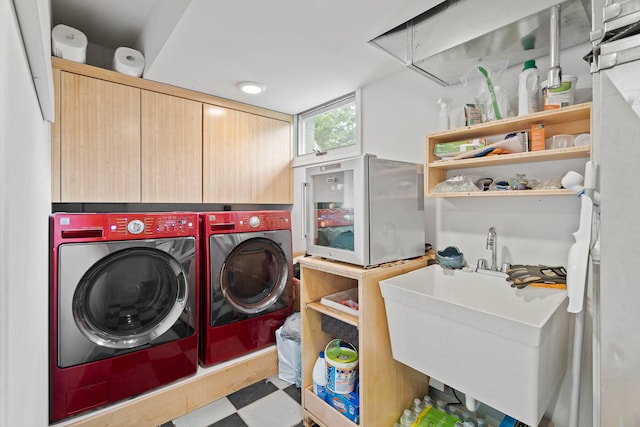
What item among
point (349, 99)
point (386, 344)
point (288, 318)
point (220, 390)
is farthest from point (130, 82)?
point (386, 344)

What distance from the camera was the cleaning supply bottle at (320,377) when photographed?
161 centimetres

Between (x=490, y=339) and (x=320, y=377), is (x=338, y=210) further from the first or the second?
(x=320, y=377)

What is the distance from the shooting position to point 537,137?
122 centimetres

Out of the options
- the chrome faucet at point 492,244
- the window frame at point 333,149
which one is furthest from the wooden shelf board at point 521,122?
the window frame at point 333,149

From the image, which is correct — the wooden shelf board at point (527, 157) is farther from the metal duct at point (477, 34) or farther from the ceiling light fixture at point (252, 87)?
the ceiling light fixture at point (252, 87)

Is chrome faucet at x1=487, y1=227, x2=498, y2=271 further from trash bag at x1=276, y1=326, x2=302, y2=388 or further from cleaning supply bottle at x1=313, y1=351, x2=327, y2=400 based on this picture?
trash bag at x1=276, y1=326, x2=302, y2=388

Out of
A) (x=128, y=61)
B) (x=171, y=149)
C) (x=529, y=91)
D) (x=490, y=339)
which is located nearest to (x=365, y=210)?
(x=490, y=339)

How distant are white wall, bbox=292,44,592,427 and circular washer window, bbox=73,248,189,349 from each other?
1.64 meters

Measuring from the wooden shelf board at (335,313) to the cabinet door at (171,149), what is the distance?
1282mm

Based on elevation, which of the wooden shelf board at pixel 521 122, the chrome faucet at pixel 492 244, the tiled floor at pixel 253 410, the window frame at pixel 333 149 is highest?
the window frame at pixel 333 149

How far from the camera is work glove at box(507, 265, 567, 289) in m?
1.17

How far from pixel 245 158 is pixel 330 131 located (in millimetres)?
807

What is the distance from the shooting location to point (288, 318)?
2.23 m

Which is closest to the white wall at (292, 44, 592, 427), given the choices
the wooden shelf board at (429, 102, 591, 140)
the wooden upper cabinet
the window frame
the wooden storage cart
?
the window frame
